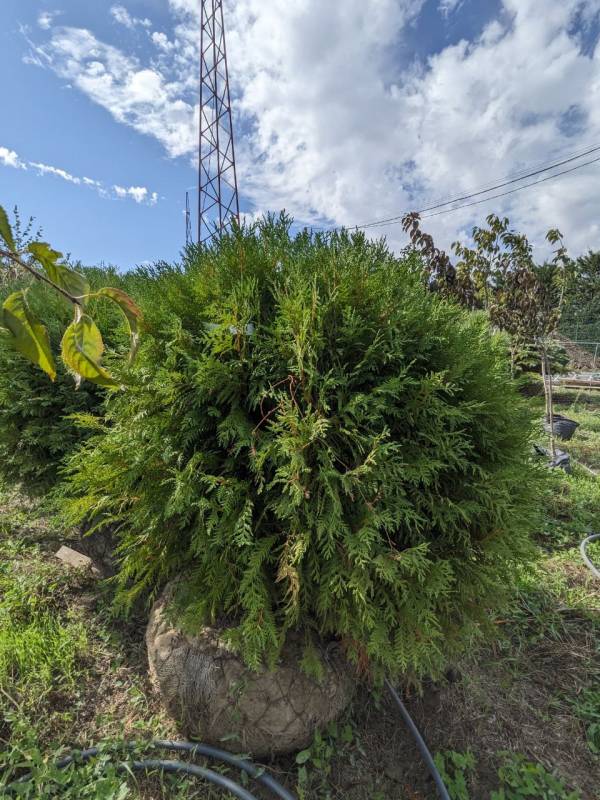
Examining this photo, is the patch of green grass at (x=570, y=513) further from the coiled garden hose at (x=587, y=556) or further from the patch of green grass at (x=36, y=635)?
the patch of green grass at (x=36, y=635)

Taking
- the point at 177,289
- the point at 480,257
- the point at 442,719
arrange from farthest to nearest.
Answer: the point at 480,257 → the point at 442,719 → the point at 177,289

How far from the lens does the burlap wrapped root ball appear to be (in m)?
1.58

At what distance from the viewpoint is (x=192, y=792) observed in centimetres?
145

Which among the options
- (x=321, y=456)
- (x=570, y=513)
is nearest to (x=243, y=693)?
(x=321, y=456)

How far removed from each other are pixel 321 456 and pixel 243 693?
101 cm

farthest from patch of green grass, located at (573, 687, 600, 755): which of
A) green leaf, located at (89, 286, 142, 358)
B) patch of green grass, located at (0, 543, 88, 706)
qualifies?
green leaf, located at (89, 286, 142, 358)

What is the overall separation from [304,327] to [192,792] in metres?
1.69

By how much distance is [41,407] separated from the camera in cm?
251

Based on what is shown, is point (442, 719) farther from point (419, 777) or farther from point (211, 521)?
point (211, 521)

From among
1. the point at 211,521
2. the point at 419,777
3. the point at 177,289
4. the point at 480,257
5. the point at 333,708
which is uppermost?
the point at 480,257

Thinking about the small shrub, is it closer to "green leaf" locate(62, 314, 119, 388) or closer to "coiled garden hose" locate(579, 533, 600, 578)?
"coiled garden hose" locate(579, 533, 600, 578)

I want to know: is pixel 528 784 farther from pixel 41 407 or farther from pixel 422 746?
pixel 41 407

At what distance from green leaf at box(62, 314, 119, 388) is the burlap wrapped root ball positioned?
1.55m

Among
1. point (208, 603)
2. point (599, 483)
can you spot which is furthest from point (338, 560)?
point (599, 483)
